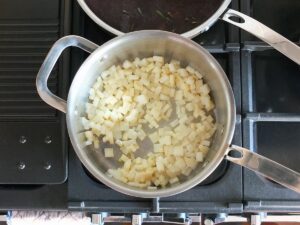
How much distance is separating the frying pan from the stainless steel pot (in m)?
0.03

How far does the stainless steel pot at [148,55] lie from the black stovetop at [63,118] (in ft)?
0.12

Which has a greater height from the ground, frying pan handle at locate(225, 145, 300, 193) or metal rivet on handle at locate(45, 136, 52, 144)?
metal rivet on handle at locate(45, 136, 52, 144)

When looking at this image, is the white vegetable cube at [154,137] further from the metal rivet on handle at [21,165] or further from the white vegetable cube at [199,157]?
the metal rivet on handle at [21,165]

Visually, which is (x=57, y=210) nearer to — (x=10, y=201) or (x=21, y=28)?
(x=10, y=201)

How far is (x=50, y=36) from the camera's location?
77 cm

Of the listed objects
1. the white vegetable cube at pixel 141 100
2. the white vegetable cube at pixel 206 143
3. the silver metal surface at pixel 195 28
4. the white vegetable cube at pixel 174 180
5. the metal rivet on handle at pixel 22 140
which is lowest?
the white vegetable cube at pixel 174 180

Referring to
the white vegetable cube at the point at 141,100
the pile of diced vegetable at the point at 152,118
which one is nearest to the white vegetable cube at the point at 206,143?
the pile of diced vegetable at the point at 152,118

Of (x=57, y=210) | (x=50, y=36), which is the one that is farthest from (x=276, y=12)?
(x=57, y=210)

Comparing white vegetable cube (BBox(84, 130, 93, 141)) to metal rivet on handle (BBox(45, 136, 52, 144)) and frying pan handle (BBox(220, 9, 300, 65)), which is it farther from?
frying pan handle (BBox(220, 9, 300, 65))

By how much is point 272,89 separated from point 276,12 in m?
0.13

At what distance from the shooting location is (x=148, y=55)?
0.76 metres

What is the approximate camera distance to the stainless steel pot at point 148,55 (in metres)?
0.64

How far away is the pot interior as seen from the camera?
66 centimetres

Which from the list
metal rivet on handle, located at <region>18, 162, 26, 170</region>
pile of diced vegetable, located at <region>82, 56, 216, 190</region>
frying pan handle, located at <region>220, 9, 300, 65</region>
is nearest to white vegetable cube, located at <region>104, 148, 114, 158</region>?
pile of diced vegetable, located at <region>82, 56, 216, 190</region>
